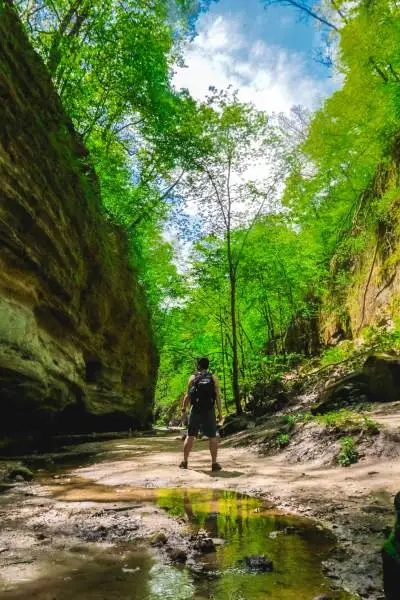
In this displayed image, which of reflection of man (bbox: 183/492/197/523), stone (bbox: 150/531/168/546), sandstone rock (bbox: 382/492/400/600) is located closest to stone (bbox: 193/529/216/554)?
stone (bbox: 150/531/168/546)

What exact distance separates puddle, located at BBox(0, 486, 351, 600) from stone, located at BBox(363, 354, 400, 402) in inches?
211

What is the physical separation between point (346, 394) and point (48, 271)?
7410mm

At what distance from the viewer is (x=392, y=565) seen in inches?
76.4

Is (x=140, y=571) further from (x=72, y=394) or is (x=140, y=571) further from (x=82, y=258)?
(x=82, y=258)

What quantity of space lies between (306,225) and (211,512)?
21.4 m

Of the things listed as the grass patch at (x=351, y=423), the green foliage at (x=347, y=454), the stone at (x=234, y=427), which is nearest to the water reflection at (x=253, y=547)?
the green foliage at (x=347, y=454)

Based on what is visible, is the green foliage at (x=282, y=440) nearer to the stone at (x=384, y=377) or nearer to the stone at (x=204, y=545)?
the stone at (x=384, y=377)

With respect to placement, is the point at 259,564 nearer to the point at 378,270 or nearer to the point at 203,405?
the point at 203,405

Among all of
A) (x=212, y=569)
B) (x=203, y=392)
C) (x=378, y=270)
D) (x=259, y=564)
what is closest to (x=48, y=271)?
(x=203, y=392)

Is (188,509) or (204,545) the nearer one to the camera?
(204,545)

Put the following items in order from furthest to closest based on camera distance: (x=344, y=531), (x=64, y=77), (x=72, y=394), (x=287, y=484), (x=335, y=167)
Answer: (x=335, y=167) < (x=64, y=77) < (x=72, y=394) < (x=287, y=484) < (x=344, y=531)

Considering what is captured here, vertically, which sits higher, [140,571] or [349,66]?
[349,66]

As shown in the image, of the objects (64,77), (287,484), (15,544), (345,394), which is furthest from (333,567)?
(64,77)

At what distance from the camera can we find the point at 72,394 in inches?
466
